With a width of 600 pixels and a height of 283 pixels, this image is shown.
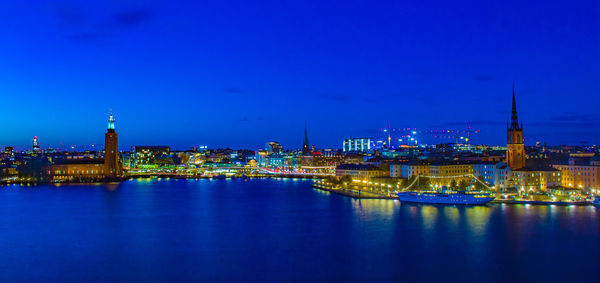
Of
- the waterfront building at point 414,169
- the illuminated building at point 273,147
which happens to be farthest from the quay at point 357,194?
the illuminated building at point 273,147

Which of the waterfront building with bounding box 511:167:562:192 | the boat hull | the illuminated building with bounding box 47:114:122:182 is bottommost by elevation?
the boat hull

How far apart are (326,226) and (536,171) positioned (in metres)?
8.91

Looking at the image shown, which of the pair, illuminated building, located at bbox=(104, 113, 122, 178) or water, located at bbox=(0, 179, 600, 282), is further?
illuminated building, located at bbox=(104, 113, 122, 178)

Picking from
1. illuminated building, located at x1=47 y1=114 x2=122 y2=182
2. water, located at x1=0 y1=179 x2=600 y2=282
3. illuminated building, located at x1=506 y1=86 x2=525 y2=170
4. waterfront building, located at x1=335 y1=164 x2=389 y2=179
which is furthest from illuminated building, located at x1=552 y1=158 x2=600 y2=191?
illuminated building, located at x1=47 y1=114 x2=122 y2=182

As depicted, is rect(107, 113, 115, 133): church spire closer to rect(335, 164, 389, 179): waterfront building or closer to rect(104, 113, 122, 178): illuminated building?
rect(104, 113, 122, 178): illuminated building

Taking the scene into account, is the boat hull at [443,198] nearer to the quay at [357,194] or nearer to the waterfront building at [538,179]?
the quay at [357,194]

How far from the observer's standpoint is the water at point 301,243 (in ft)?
26.3

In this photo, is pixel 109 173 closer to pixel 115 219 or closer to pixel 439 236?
pixel 115 219

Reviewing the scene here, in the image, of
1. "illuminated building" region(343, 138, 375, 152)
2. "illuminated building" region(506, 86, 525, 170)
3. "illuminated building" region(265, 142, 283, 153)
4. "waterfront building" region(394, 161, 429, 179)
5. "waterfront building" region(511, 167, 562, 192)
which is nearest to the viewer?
"waterfront building" region(511, 167, 562, 192)

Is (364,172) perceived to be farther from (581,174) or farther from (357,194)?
(581,174)

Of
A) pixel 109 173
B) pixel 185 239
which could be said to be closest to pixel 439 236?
pixel 185 239

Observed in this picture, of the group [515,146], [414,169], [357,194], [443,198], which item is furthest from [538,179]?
[357,194]

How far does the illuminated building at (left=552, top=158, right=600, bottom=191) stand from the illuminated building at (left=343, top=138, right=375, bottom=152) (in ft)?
132

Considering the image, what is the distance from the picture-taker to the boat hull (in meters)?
15.2
